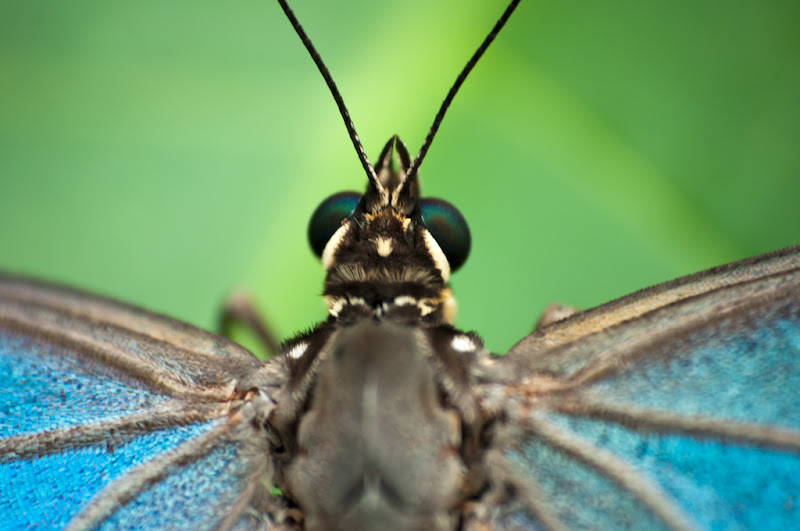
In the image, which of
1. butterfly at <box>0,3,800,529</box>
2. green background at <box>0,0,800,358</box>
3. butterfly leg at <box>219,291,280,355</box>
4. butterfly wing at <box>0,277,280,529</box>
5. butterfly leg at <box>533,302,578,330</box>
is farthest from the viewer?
green background at <box>0,0,800,358</box>

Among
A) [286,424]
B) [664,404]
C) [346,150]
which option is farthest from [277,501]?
[346,150]

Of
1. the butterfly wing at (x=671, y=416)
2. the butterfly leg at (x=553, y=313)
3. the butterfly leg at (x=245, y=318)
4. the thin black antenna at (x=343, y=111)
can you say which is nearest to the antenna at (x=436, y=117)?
the thin black antenna at (x=343, y=111)

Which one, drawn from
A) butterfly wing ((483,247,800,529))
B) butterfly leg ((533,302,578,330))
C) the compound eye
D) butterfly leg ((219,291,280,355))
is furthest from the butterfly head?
butterfly leg ((219,291,280,355))

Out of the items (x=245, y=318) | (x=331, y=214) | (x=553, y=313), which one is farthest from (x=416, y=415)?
(x=245, y=318)

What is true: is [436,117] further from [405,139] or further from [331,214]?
[405,139]

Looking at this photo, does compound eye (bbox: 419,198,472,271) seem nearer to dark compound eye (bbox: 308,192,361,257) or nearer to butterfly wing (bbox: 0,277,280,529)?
dark compound eye (bbox: 308,192,361,257)

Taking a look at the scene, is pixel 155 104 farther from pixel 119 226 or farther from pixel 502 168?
pixel 502 168

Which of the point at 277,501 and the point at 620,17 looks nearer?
the point at 277,501
